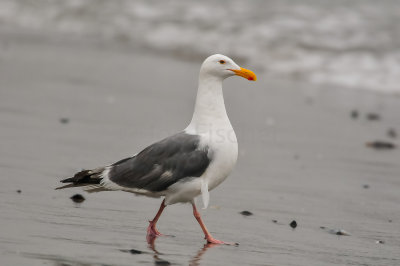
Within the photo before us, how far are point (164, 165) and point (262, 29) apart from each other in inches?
507

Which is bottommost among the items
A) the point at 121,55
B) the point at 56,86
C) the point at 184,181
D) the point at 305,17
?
the point at 184,181

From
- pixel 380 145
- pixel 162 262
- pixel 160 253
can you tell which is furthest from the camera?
pixel 380 145

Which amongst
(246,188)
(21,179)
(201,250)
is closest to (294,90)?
(246,188)

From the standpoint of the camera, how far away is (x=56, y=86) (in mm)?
11836

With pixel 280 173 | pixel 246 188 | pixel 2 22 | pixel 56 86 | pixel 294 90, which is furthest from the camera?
pixel 2 22

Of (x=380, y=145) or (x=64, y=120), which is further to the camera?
(x=380, y=145)

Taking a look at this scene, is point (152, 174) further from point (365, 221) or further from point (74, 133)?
point (74, 133)

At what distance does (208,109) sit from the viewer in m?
6.04

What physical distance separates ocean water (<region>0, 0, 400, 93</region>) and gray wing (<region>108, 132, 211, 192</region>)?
9.37 metres

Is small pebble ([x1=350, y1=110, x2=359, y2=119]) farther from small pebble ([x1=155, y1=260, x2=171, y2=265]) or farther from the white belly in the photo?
small pebble ([x1=155, y1=260, x2=171, y2=265])

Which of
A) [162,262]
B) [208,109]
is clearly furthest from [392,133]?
[162,262]

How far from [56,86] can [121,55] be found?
4.19m

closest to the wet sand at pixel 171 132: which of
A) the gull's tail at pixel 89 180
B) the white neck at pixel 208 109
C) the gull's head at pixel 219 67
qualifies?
the gull's tail at pixel 89 180

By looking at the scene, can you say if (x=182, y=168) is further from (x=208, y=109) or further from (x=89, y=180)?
(x=89, y=180)
